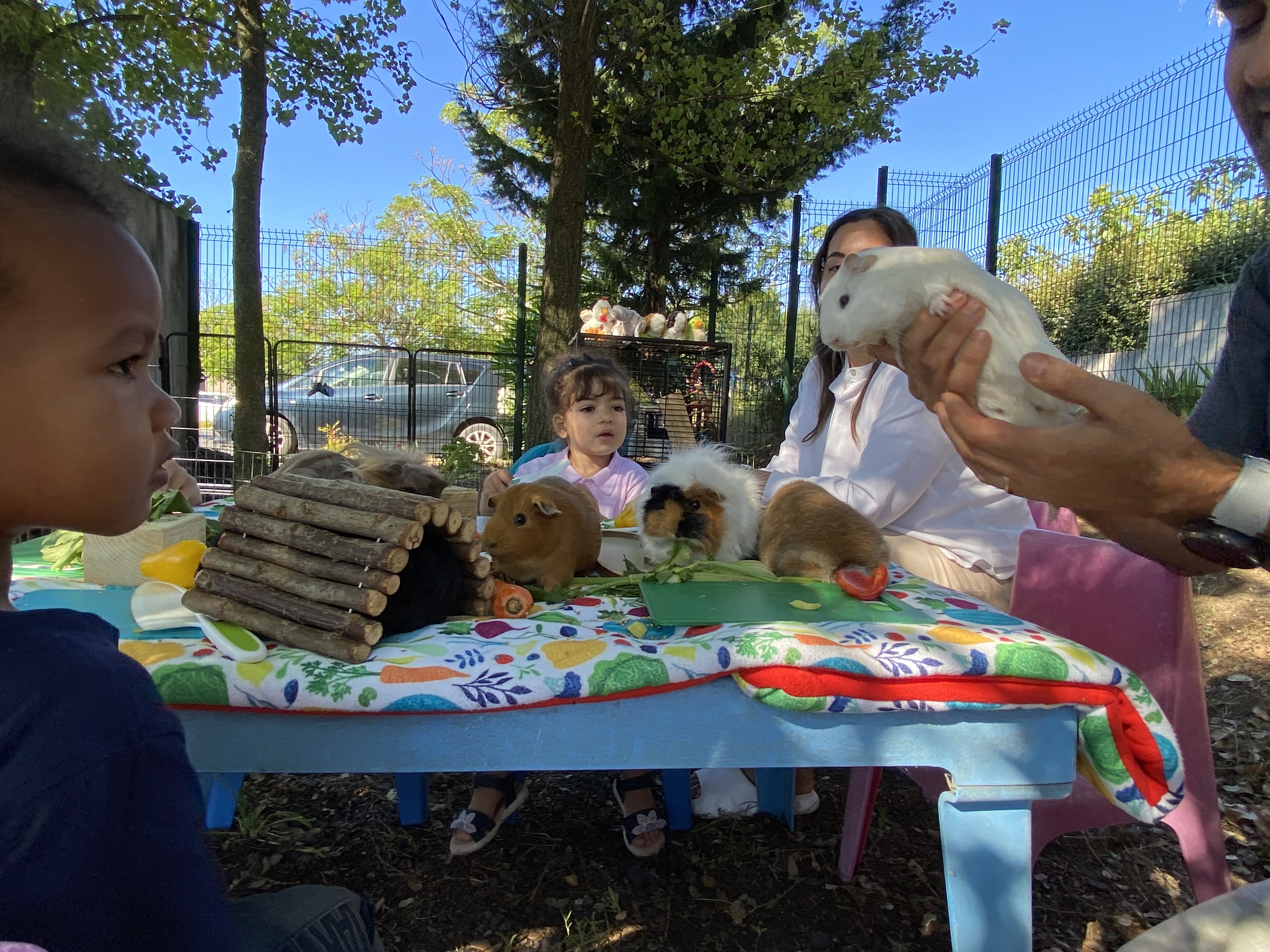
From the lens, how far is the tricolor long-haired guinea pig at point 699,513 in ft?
6.20

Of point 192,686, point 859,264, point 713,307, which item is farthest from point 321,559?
point 713,307

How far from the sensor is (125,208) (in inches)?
32.9

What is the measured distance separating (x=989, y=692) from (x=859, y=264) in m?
0.74

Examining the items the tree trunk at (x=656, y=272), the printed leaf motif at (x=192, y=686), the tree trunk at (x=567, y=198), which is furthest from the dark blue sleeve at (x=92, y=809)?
the tree trunk at (x=656, y=272)

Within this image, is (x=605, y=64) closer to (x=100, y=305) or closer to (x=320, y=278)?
(x=320, y=278)

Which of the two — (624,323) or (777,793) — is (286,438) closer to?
(624,323)

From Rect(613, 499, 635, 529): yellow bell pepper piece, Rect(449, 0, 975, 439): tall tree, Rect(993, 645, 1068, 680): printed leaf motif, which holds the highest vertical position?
Rect(449, 0, 975, 439): tall tree

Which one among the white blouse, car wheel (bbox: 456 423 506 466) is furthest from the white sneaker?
car wheel (bbox: 456 423 506 466)

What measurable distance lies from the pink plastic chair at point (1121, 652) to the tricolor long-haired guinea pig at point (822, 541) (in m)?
0.51

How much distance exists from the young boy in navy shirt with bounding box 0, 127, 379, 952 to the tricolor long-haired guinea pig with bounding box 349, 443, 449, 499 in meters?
1.08

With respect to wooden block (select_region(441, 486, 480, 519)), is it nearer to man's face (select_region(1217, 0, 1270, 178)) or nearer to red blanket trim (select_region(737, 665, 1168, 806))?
red blanket trim (select_region(737, 665, 1168, 806))

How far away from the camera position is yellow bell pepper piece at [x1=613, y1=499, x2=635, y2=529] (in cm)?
228

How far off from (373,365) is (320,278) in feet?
14.3

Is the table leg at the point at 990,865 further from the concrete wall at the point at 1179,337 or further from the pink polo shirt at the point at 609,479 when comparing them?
the concrete wall at the point at 1179,337
